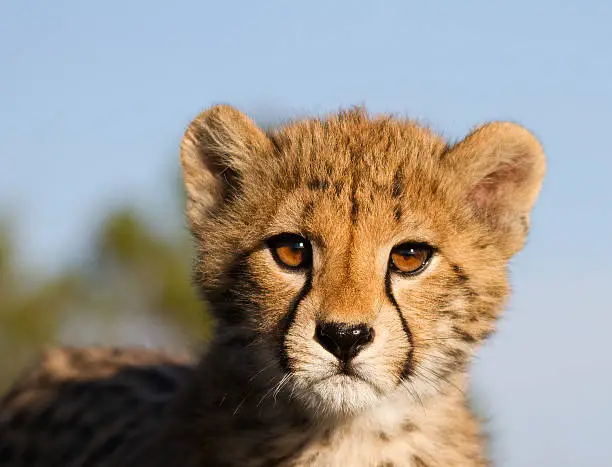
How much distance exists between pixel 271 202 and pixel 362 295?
0.56 m

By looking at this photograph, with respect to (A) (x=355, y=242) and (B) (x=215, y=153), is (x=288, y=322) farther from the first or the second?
(B) (x=215, y=153)

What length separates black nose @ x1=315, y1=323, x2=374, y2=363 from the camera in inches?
120

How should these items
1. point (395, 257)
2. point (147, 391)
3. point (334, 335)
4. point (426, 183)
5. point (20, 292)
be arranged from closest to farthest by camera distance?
point (334, 335), point (395, 257), point (426, 183), point (147, 391), point (20, 292)

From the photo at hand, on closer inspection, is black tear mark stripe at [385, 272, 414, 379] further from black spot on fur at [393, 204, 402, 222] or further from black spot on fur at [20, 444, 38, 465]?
black spot on fur at [20, 444, 38, 465]

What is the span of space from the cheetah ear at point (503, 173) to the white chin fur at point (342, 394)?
2.60 ft

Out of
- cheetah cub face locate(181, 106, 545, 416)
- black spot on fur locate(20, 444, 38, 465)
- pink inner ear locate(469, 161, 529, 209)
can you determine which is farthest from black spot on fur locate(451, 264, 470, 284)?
black spot on fur locate(20, 444, 38, 465)

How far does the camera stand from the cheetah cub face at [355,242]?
3.15 metres

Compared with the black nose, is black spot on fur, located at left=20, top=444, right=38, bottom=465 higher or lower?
lower

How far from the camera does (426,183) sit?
3.56m

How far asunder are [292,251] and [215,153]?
0.64 m

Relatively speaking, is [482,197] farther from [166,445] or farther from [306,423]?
[166,445]

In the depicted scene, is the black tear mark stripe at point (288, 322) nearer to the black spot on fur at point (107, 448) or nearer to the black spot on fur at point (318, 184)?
the black spot on fur at point (318, 184)

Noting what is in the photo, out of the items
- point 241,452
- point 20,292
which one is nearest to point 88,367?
point 241,452

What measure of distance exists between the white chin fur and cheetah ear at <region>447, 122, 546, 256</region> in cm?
79
